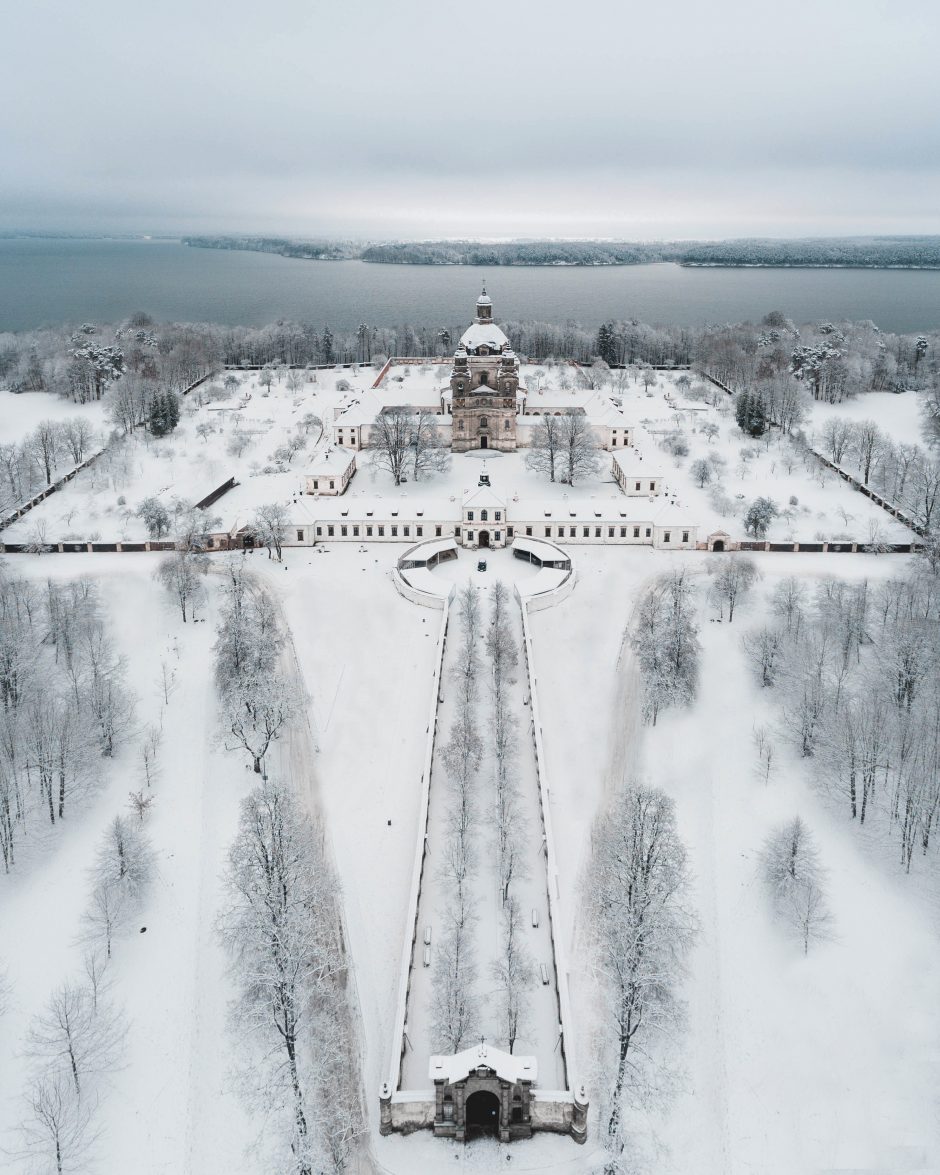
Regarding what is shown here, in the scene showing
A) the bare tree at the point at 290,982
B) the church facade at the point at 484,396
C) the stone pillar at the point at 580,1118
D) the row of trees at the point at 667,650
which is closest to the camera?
the stone pillar at the point at 580,1118

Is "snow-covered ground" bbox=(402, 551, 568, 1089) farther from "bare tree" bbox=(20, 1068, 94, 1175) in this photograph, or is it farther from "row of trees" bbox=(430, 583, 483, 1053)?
"bare tree" bbox=(20, 1068, 94, 1175)

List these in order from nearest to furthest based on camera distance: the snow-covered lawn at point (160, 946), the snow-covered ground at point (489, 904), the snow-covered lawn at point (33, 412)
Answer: the snow-covered lawn at point (160, 946)
the snow-covered ground at point (489, 904)
the snow-covered lawn at point (33, 412)

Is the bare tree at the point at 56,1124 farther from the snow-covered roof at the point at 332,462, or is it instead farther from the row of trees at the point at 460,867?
the snow-covered roof at the point at 332,462

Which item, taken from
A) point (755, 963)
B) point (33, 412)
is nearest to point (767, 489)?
point (755, 963)

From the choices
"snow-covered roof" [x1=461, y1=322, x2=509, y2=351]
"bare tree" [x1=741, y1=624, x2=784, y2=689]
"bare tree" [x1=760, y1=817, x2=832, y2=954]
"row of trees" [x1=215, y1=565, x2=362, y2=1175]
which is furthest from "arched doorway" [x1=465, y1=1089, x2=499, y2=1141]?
"snow-covered roof" [x1=461, y1=322, x2=509, y2=351]

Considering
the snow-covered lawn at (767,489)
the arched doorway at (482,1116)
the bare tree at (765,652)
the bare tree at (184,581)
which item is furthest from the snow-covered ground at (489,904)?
the snow-covered lawn at (767,489)

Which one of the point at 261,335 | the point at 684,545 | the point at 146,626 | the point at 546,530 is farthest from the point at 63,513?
the point at 261,335

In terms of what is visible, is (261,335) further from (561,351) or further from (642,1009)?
(642,1009)
